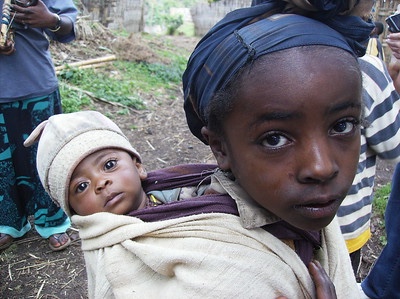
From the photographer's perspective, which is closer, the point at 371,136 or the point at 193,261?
the point at 193,261

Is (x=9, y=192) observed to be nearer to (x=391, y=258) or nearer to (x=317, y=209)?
(x=391, y=258)

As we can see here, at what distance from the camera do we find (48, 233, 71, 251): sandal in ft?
12.5

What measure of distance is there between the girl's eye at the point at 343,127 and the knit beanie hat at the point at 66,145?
83cm

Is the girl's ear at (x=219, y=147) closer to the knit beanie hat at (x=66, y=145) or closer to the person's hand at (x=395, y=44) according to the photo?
the knit beanie hat at (x=66, y=145)

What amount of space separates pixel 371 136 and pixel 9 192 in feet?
9.41

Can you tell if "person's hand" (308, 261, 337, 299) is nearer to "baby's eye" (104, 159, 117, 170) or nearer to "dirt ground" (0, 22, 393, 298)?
"baby's eye" (104, 159, 117, 170)

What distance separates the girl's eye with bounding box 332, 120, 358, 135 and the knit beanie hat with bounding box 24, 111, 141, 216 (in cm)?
83

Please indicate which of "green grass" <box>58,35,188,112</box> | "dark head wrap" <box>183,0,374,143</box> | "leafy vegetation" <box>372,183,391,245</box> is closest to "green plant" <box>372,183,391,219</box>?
"leafy vegetation" <box>372,183,391,245</box>

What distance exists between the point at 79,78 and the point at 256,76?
23.3 ft

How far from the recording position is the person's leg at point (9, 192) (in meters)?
3.33

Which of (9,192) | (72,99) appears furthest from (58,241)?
(72,99)

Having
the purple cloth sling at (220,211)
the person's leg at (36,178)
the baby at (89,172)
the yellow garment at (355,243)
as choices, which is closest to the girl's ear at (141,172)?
the baby at (89,172)

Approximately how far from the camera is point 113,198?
1.46 metres

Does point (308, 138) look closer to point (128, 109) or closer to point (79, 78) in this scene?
point (128, 109)
